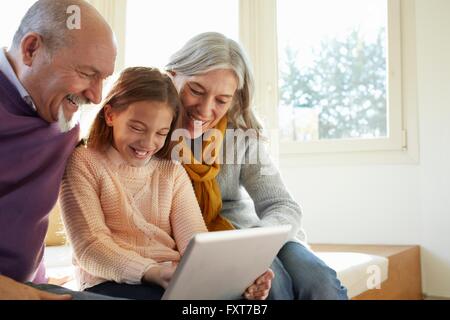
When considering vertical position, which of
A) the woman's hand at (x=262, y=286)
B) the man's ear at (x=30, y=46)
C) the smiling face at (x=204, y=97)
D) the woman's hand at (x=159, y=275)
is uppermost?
the man's ear at (x=30, y=46)

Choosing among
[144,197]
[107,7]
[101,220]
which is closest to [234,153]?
[144,197]

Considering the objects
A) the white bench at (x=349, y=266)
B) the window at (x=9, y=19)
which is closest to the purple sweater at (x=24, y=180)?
the white bench at (x=349, y=266)

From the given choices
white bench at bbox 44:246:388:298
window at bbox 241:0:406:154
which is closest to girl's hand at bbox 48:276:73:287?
white bench at bbox 44:246:388:298

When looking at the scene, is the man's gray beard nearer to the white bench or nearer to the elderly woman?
the elderly woman

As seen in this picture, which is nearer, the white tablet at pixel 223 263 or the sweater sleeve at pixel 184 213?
the white tablet at pixel 223 263

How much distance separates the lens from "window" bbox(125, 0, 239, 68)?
111 inches

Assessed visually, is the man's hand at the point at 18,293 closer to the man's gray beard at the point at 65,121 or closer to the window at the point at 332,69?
the man's gray beard at the point at 65,121

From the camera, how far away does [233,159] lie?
159 centimetres

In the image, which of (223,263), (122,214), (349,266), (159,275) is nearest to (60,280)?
(122,214)

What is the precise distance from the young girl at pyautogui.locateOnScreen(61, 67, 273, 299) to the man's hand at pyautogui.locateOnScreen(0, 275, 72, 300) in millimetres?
225

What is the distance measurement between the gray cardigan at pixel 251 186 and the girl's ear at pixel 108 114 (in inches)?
14.7

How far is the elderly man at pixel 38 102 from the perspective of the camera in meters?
1.12

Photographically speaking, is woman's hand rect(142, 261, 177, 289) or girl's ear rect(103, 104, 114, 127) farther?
girl's ear rect(103, 104, 114, 127)

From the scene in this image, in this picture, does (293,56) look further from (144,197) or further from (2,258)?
(2,258)
